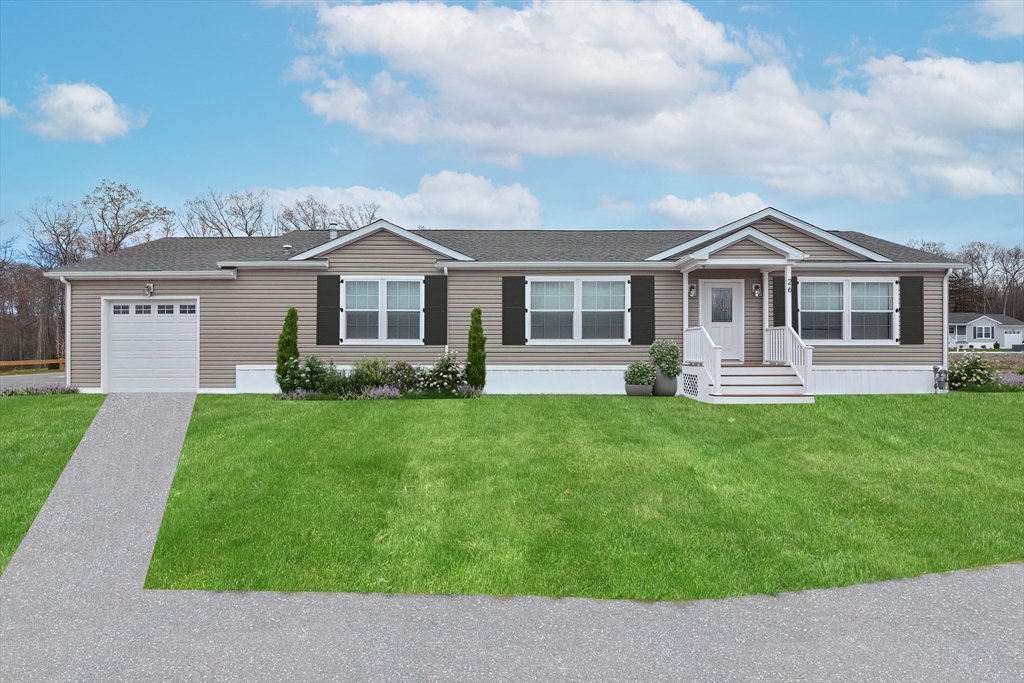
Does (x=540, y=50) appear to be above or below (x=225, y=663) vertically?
above

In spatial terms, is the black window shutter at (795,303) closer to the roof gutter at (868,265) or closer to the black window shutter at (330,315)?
the roof gutter at (868,265)

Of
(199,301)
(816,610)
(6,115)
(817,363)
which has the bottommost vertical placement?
(816,610)

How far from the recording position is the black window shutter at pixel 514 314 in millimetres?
16000

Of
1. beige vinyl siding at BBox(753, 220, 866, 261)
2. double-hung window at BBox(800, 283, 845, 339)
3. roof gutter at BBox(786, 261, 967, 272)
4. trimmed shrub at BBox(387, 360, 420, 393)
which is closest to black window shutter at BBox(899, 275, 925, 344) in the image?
roof gutter at BBox(786, 261, 967, 272)

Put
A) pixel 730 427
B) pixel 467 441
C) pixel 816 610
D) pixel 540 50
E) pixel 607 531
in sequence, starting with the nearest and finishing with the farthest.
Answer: pixel 816 610, pixel 607 531, pixel 467 441, pixel 730 427, pixel 540 50

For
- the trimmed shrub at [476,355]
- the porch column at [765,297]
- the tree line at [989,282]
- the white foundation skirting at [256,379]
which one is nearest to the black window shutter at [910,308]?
the porch column at [765,297]

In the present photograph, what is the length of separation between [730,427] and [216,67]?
1629 cm

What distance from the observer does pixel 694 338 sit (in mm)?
15227

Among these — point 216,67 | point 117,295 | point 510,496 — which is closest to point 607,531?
point 510,496

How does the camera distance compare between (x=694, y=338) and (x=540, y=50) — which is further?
(x=540, y=50)

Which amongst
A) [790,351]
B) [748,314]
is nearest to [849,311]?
[748,314]

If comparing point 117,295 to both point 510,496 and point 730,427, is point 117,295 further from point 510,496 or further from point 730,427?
point 730,427

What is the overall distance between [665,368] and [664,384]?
1.26ft

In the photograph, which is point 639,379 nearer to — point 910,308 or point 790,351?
point 790,351
